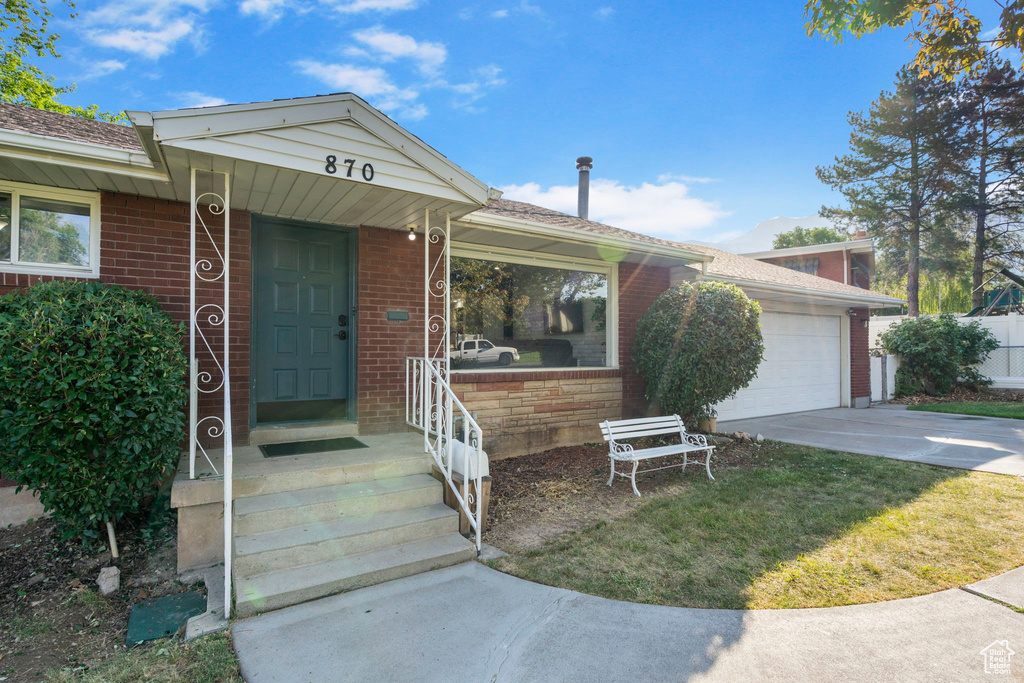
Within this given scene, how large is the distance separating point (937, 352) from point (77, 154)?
53.7 ft

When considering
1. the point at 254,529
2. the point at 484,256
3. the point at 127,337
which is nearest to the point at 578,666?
the point at 254,529

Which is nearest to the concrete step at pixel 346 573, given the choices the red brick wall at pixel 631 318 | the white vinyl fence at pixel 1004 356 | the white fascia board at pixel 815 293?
the red brick wall at pixel 631 318

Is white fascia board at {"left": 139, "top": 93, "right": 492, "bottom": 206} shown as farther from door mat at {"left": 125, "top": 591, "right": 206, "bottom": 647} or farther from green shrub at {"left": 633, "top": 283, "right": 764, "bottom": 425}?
green shrub at {"left": 633, "top": 283, "right": 764, "bottom": 425}

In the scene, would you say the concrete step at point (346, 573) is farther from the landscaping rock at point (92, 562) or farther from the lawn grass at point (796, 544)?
the landscaping rock at point (92, 562)

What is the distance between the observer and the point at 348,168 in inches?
148

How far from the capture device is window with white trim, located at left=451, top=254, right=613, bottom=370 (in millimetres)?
6219

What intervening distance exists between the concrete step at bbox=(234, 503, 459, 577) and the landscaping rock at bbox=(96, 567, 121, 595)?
0.81 metres

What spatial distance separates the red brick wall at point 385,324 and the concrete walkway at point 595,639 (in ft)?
→ 8.03

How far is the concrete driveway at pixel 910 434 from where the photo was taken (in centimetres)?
636

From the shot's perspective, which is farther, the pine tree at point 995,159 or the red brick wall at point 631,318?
the pine tree at point 995,159

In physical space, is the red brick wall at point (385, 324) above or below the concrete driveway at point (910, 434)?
above

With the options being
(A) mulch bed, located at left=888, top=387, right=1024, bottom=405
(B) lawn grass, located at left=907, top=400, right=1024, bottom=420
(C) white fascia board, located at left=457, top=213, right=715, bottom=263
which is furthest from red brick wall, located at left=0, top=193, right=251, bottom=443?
(A) mulch bed, located at left=888, top=387, right=1024, bottom=405

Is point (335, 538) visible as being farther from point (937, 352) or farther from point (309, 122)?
point (937, 352)

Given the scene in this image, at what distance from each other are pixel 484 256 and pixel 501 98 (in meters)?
4.18
